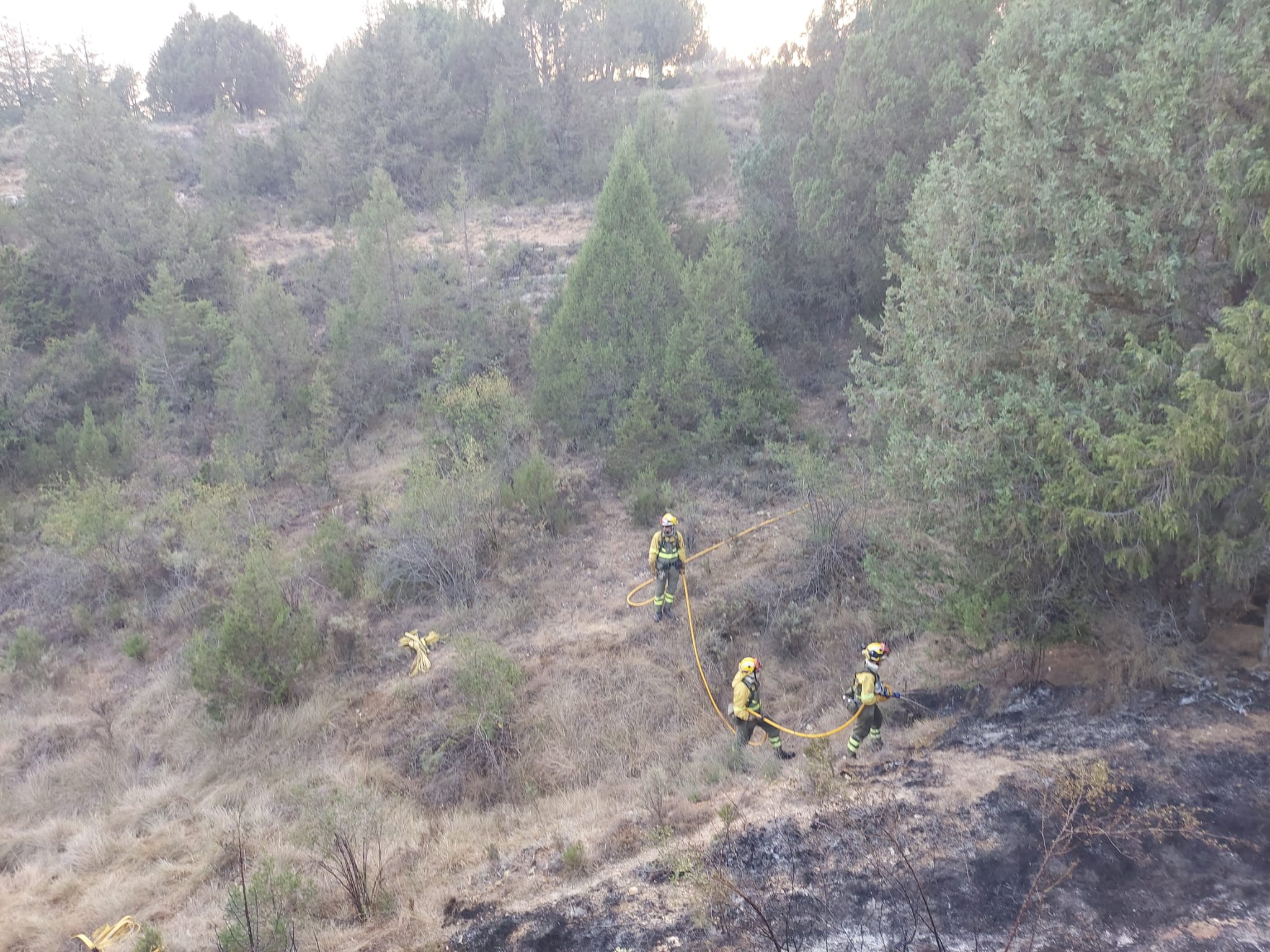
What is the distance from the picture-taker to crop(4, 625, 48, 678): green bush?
43.7 ft

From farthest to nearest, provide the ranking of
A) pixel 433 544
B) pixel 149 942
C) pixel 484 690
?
pixel 433 544, pixel 484 690, pixel 149 942

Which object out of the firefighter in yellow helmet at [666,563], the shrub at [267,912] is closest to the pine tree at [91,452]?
the firefighter in yellow helmet at [666,563]

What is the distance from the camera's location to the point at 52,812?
9914mm

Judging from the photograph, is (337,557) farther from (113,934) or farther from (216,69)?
(216,69)

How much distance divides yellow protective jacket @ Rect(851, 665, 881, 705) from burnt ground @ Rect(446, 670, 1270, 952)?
68 centimetres

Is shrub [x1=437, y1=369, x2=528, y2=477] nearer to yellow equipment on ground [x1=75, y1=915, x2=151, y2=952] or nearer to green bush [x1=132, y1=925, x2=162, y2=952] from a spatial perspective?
yellow equipment on ground [x1=75, y1=915, x2=151, y2=952]

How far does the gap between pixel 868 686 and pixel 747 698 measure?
3.70 ft

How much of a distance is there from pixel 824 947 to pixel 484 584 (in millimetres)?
8732

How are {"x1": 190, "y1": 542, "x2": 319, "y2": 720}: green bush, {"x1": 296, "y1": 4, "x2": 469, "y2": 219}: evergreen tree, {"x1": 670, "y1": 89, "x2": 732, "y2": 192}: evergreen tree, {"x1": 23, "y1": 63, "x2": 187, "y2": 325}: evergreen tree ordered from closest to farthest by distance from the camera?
{"x1": 190, "y1": 542, "x2": 319, "y2": 720}: green bush < {"x1": 23, "y1": 63, "x2": 187, "y2": 325}: evergreen tree < {"x1": 670, "y1": 89, "x2": 732, "y2": 192}: evergreen tree < {"x1": 296, "y1": 4, "x2": 469, "y2": 219}: evergreen tree

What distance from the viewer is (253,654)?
10.9 metres

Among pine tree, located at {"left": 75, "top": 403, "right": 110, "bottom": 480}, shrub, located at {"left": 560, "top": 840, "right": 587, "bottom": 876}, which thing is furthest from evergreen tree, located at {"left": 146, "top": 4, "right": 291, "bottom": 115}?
shrub, located at {"left": 560, "top": 840, "right": 587, "bottom": 876}

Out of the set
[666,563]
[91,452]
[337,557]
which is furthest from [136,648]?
[666,563]

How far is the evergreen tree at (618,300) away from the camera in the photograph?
1541 cm

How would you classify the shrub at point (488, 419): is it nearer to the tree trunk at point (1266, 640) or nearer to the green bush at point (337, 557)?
the green bush at point (337, 557)
